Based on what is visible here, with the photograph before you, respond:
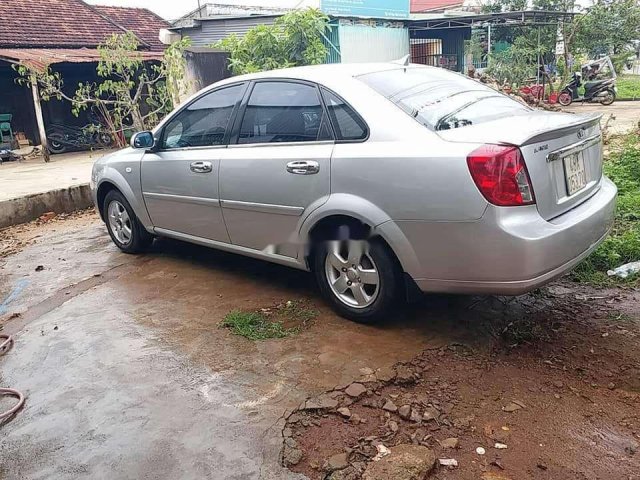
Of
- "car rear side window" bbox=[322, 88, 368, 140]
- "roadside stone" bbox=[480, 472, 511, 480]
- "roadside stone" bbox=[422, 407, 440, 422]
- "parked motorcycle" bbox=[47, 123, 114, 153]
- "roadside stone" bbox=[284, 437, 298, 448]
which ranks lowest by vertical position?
"roadside stone" bbox=[480, 472, 511, 480]

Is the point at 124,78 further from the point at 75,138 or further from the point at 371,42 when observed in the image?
the point at 371,42

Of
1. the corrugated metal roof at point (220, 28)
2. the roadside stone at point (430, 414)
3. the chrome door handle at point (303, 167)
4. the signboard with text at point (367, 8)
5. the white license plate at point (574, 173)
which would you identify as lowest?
the roadside stone at point (430, 414)

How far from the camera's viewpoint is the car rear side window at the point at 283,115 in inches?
142

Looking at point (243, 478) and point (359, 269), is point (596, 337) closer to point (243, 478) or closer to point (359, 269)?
point (359, 269)

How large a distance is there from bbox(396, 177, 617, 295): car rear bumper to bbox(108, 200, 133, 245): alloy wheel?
3.18 meters

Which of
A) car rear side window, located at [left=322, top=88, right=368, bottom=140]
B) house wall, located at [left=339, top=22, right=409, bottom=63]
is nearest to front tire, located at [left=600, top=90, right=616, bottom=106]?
house wall, located at [left=339, top=22, right=409, bottom=63]

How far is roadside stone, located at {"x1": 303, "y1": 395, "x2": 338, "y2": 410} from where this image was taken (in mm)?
2730

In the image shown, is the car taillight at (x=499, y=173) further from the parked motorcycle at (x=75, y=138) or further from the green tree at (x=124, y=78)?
the parked motorcycle at (x=75, y=138)

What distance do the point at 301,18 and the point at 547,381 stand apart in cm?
1148

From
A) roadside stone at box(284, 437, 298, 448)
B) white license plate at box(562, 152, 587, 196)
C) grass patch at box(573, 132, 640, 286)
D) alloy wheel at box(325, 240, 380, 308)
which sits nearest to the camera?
roadside stone at box(284, 437, 298, 448)

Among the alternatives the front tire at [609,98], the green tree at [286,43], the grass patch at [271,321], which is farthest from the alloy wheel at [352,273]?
the front tire at [609,98]

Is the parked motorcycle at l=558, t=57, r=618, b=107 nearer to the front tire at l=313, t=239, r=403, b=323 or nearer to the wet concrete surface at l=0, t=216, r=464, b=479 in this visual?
the wet concrete surface at l=0, t=216, r=464, b=479

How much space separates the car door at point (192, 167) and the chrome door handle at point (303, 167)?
29.9 inches

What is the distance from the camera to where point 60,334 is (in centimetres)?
386
